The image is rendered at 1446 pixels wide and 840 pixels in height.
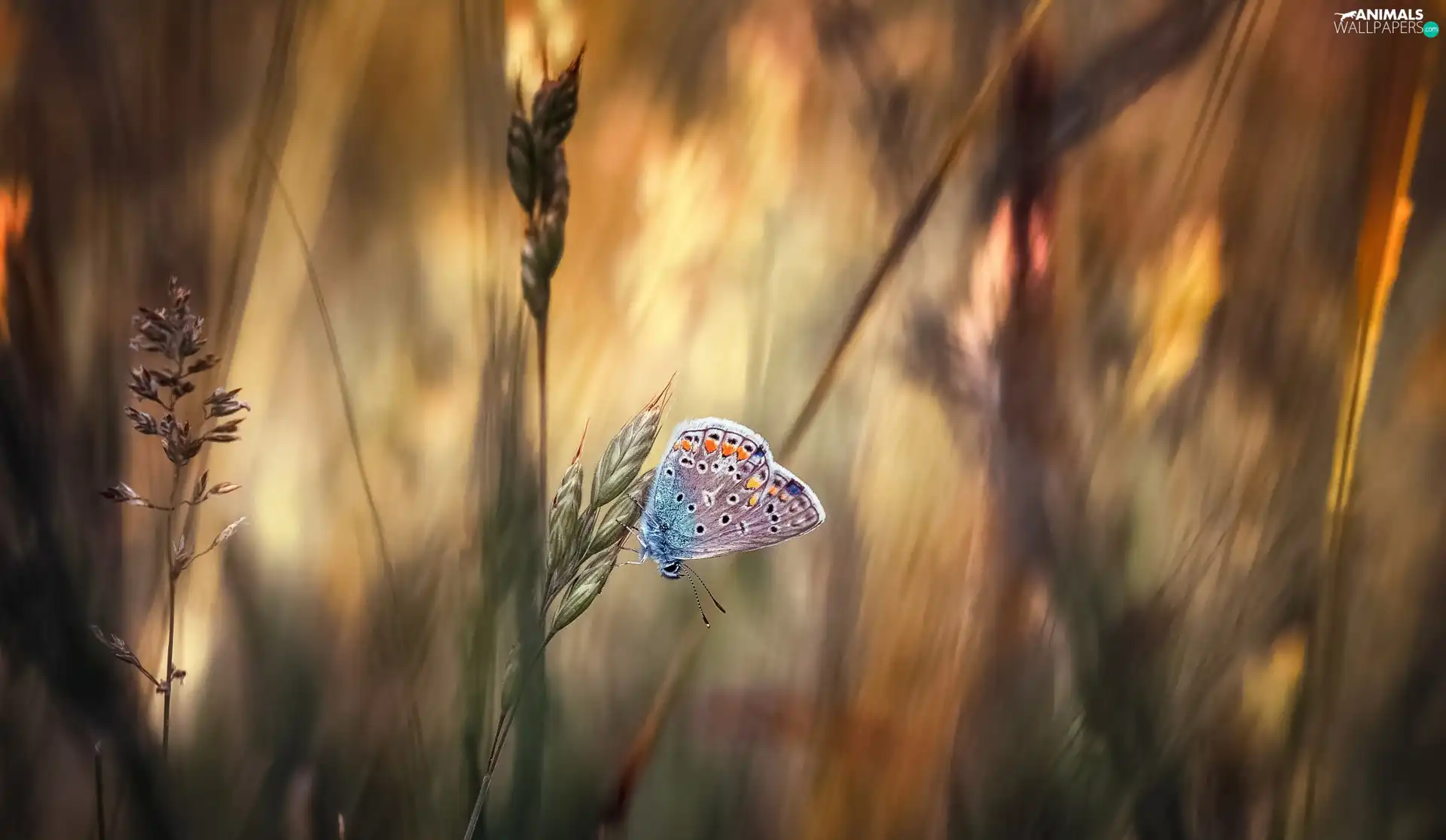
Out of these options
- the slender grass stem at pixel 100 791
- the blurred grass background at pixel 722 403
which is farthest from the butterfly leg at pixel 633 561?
the slender grass stem at pixel 100 791

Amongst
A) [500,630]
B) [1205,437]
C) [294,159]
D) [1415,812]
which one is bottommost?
[1415,812]

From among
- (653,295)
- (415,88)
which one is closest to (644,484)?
(653,295)

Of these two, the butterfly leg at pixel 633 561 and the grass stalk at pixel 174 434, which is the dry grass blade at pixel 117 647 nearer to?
the grass stalk at pixel 174 434

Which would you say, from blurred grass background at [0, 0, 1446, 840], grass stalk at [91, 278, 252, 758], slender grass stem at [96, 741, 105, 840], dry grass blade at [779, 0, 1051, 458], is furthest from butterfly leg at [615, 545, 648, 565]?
slender grass stem at [96, 741, 105, 840]

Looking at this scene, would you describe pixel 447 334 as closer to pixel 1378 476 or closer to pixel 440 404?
pixel 440 404

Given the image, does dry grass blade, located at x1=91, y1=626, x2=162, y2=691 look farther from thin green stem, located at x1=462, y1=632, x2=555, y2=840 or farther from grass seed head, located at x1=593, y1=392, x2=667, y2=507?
grass seed head, located at x1=593, y1=392, x2=667, y2=507
